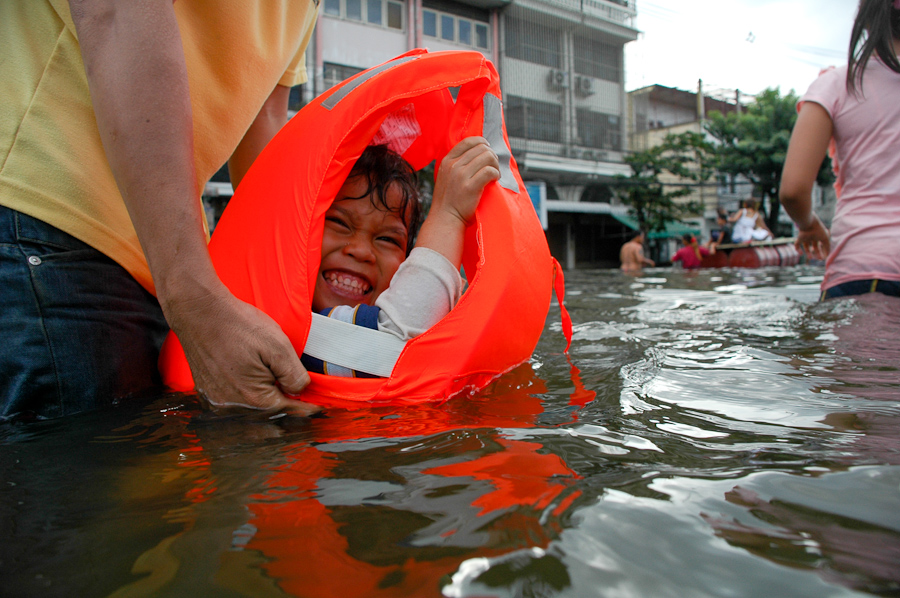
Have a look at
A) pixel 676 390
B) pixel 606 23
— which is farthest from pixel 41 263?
pixel 606 23

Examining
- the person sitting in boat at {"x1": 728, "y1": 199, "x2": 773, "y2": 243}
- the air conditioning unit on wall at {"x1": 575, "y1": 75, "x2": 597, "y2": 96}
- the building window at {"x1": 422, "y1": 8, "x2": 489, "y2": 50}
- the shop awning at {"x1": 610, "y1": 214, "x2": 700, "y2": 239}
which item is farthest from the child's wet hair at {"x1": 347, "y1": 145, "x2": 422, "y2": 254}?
the air conditioning unit on wall at {"x1": 575, "y1": 75, "x2": 597, "y2": 96}

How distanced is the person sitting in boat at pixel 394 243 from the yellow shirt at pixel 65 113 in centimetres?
51

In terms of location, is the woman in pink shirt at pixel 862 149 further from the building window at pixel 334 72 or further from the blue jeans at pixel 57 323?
the building window at pixel 334 72

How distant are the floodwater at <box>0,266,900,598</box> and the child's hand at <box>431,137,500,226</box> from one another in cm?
59

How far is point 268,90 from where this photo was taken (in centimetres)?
172

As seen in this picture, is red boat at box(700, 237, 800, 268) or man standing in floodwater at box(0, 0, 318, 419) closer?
man standing in floodwater at box(0, 0, 318, 419)

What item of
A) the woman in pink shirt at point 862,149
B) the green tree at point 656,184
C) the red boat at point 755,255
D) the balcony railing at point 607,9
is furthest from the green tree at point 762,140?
the woman in pink shirt at point 862,149

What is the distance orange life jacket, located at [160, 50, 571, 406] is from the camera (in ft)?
4.57

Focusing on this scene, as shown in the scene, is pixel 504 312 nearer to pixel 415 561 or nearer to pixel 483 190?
pixel 483 190

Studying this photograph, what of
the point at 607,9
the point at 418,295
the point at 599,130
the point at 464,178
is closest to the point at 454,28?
the point at 599,130

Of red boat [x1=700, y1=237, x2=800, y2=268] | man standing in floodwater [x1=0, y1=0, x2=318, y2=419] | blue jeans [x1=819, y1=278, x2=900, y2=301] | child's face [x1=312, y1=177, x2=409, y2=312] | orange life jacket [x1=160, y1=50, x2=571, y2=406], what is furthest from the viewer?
red boat [x1=700, y1=237, x2=800, y2=268]

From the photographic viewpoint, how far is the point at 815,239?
2508 mm

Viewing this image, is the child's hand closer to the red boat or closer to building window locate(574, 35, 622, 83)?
the red boat

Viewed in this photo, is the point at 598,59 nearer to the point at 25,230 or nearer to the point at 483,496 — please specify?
the point at 25,230
